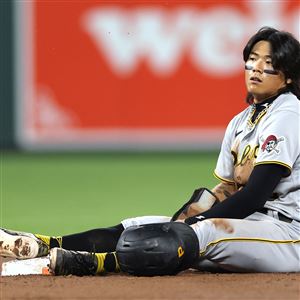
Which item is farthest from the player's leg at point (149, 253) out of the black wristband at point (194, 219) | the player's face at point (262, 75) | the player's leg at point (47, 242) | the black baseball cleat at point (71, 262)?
the player's face at point (262, 75)

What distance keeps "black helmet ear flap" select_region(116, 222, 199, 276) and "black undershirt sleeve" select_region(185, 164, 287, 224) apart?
231 millimetres

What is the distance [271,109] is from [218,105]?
8291 mm

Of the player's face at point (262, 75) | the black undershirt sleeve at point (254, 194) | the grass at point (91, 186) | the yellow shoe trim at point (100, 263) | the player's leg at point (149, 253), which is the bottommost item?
the grass at point (91, 186)

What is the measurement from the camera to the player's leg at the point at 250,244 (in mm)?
4773

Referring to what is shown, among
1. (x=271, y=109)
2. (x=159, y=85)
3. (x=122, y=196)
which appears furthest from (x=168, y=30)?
(x=271, y=109)

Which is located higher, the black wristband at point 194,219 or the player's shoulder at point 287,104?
the player's shoulder at point 287,104

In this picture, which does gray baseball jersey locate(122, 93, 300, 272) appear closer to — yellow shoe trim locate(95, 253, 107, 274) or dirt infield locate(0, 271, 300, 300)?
dirt infield locate(0, 271, 300, 300)

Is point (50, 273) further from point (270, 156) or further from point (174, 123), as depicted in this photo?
point (174, 123)

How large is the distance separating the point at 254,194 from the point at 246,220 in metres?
0.19

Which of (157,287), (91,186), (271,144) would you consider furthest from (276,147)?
(91,186)

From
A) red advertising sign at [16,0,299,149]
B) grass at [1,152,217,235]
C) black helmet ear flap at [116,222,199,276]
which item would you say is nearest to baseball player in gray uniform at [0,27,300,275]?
black helmet ear flap at [116,222,199,276]

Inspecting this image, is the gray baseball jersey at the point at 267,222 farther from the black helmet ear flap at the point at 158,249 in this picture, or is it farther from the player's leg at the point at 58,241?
the player's leg at the point at 58,241

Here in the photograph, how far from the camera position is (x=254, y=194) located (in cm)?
479

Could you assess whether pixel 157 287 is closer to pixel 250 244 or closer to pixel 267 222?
pixel 250 244
